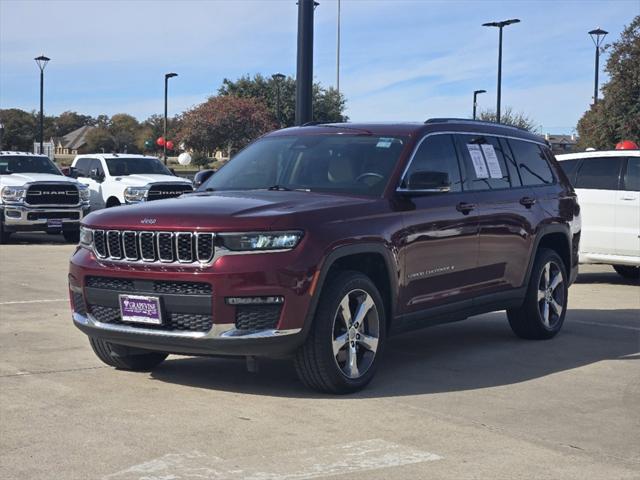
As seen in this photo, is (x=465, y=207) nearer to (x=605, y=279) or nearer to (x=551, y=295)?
(x=551, y=295)

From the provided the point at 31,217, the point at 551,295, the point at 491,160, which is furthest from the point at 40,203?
the point at 491,160

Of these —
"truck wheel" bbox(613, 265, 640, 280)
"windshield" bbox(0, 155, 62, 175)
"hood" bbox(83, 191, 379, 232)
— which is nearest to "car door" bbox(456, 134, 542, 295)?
"hood" bbox(83, 191, 379, 232)

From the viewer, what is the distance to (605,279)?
1524 centimetres

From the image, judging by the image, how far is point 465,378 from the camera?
7.43 metres

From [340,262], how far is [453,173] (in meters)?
1.76

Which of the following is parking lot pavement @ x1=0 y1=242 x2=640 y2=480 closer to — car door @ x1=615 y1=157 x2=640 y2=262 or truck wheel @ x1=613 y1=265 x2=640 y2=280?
car door @ x1=615 y1=157 x2=640 y2=262

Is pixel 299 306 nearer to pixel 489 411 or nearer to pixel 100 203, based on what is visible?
pixel 489 411

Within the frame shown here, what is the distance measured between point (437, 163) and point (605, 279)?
8.14 metres

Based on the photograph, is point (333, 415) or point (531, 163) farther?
point (531, 163)

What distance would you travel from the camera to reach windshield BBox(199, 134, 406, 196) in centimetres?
745

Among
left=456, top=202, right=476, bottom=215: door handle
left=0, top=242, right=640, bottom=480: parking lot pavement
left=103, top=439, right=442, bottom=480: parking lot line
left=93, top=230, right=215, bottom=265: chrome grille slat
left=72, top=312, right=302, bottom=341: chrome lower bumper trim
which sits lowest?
left=0, top=242, right=640, bottom=480: parking lot pavement

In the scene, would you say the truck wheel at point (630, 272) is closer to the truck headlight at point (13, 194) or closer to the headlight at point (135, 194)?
the headlight at point (135, 194)

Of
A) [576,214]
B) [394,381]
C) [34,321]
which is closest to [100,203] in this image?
[34,321]

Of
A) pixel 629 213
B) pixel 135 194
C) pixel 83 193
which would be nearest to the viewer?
pixel 629 213
